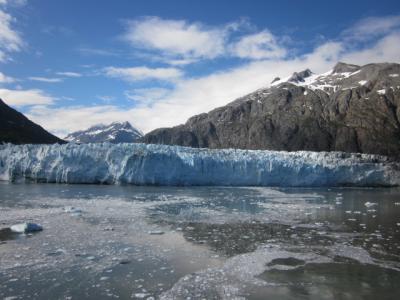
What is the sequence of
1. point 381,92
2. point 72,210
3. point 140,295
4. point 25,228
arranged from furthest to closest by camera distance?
point 381,92 < point 72,210 < point 25,228 < point 140,295

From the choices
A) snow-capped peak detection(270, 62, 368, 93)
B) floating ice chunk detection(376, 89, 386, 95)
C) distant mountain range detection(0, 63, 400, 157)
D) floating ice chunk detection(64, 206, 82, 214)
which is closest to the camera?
floating ice chunk detection(64, 206, 82, 214)

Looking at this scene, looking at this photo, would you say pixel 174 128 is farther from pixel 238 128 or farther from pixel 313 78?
pixel 313 78

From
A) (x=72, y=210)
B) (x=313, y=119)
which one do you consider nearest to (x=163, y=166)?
(x=72, y=210)

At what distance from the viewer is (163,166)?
33.5m

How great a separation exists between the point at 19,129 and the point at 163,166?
4614 cm

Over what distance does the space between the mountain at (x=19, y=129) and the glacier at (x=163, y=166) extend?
1154 inches

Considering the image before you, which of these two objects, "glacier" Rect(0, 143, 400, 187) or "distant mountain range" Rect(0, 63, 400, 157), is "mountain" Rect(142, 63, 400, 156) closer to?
"distant mountain range" Rect(0, 63, 400, 157)

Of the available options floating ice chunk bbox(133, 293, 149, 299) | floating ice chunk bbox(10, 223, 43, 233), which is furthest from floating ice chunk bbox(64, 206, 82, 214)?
floating ice chunk bbox(133, 293, 149, 299)

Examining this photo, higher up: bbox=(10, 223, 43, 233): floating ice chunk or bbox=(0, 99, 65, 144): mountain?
bbox=(0, 99, 65, 144): mountain

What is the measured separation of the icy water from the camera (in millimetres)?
7332

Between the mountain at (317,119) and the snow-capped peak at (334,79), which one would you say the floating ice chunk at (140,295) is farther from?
the snow-capped peak at (334,79)

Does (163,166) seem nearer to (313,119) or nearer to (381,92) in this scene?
(313,119)

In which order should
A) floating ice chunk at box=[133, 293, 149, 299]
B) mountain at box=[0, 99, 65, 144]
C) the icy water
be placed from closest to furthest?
floating ice chunk at box=[133, 293, 149, 299]
the icy water
mountain at box=[0, 99, 65, 144]

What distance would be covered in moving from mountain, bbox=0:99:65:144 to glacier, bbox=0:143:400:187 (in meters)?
29.3
